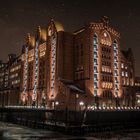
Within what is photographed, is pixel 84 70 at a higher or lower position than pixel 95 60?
lower

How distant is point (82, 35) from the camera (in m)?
133

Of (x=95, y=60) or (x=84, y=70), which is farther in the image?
(x=95, y=60)

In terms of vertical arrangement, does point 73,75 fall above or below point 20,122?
above

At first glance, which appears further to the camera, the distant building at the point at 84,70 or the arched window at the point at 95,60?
the arched window at the point at 95,60

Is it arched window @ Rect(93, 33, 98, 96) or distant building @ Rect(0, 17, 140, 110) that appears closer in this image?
distant building @ Rect(0, 17, 140, 110)

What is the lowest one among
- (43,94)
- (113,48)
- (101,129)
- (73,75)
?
(101,129)

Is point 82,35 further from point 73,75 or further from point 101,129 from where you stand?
point 101,129

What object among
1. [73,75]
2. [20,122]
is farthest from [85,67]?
[20,122]

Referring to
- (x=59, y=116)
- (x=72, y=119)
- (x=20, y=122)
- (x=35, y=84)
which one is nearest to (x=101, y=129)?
(x=72, y=119)

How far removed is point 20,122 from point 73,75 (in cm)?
4294

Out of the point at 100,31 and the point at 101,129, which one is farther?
the point at 100,31

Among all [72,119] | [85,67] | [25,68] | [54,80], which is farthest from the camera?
[25,68]

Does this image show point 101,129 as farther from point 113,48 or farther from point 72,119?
point 113,48

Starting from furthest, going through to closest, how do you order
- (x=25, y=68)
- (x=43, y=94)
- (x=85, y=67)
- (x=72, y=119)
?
(x=25, y=68)
(x=43, y=94)
(x=85, y=67)
(x=72, y=119)
